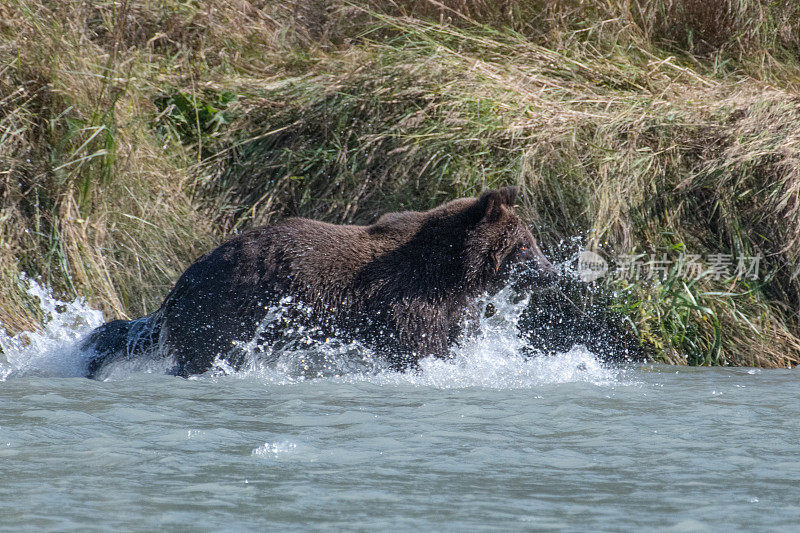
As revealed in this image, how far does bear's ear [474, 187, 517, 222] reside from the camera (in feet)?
19.6

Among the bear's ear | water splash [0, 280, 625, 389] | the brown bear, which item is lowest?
water splash [0, 280, 625, 389]

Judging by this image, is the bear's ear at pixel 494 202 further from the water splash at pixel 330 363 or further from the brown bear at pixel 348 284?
the water splash at pixel 330 363

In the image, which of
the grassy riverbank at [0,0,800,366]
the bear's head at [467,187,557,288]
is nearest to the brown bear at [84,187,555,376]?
the bear's head at [467,187,557,288]

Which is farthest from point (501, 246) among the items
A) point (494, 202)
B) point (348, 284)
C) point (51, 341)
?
point (51, 341)

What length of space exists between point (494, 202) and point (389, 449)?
2.57m

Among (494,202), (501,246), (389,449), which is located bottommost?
(389,449)

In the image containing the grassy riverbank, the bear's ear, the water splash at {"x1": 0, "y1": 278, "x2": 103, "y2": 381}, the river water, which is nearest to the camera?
the river water

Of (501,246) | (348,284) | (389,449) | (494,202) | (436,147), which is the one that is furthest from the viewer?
(436,147)

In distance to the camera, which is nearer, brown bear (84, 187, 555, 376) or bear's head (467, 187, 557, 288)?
Result: brown bear (84, 187, 555, 376)

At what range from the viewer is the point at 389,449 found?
378 centimetres

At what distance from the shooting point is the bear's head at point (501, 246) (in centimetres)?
604

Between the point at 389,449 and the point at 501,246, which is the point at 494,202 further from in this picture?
the point at 389,449
